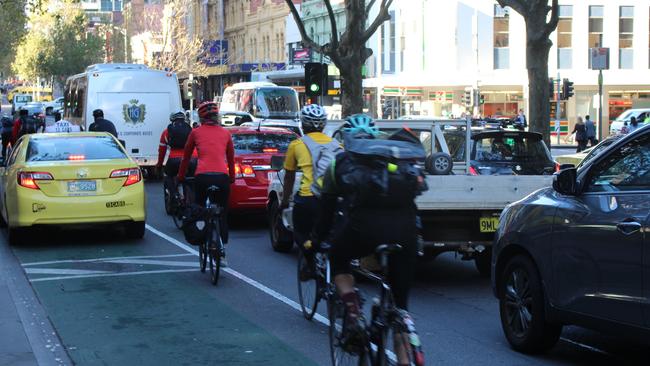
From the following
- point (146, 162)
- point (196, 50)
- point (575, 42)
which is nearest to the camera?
point (146, 162)

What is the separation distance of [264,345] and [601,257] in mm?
2719

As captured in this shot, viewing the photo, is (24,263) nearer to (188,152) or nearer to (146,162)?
(188,152)

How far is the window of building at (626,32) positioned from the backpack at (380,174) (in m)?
51.1

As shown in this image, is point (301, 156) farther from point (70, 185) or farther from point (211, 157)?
point (70, 185)

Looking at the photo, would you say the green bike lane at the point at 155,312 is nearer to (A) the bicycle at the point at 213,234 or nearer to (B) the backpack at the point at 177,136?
(A) the bicycle at the point at 213,234

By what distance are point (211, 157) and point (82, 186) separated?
3.15 m

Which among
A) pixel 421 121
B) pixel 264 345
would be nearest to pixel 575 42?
pixel 421 121

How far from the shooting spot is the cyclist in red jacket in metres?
10.2

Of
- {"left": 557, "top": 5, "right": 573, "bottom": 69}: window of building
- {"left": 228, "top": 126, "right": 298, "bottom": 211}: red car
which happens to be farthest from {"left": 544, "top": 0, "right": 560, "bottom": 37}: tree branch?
{"left": 557, "top": 5, "right": 573, "bottom": 69}: window of building

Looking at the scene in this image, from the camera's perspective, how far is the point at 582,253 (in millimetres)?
6430

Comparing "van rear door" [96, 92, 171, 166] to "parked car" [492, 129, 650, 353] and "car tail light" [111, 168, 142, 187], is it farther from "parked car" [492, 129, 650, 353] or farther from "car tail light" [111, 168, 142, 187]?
"parked car" [492, 129, 650, 353]

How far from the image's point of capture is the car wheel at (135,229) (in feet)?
44.1

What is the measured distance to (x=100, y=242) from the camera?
13.5 metres

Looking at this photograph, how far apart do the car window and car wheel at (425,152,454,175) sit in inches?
169
